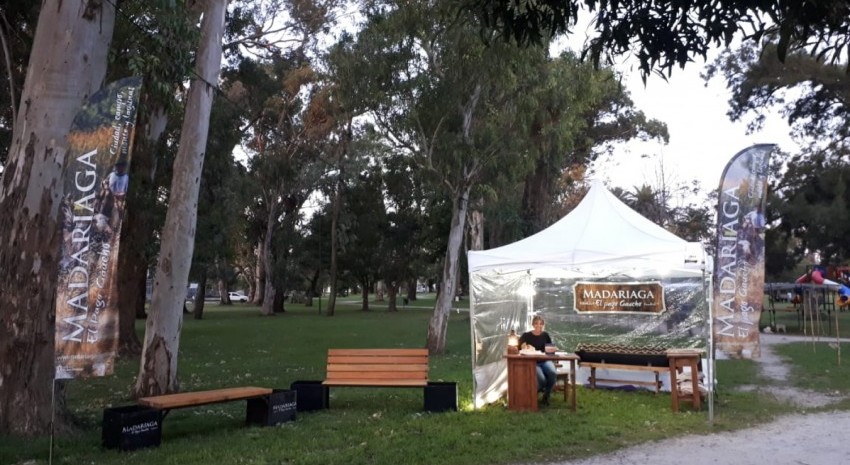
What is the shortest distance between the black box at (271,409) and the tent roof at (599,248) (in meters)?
3.33

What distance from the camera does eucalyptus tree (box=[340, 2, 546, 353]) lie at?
642 inches

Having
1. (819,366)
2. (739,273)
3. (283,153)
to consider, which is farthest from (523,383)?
(283,153)

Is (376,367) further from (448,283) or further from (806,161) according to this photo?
(806,161)

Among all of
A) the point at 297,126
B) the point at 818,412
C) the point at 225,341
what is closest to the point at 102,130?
the point at 818,412

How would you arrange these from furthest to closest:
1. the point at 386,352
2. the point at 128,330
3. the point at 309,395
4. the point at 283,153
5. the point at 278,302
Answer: the point at 278,302 < the point at 283,153 < the point at 128,330 < the point at 386,352 < the point at 309,395

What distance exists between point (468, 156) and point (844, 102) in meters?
15.2

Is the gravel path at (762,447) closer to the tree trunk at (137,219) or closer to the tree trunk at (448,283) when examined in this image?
the tree trunk at (448,283)

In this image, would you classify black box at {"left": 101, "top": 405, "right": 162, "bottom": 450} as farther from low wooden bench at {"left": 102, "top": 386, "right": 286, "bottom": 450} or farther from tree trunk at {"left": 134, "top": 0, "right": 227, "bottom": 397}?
tree trunk at {"left": 134, "top": 0, "right": 227, "bottom": 397}

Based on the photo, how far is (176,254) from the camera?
10172 mm

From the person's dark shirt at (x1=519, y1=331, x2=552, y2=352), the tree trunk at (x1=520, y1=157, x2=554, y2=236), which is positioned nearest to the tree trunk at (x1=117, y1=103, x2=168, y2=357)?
the person's dark shirt at (x1=519, y1=331, x2=552, y2=352)

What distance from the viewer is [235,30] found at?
1983 centimetres

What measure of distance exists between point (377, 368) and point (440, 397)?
0.92m

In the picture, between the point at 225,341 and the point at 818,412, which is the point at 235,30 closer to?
the point at 225,341

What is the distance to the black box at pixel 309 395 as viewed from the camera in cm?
915
